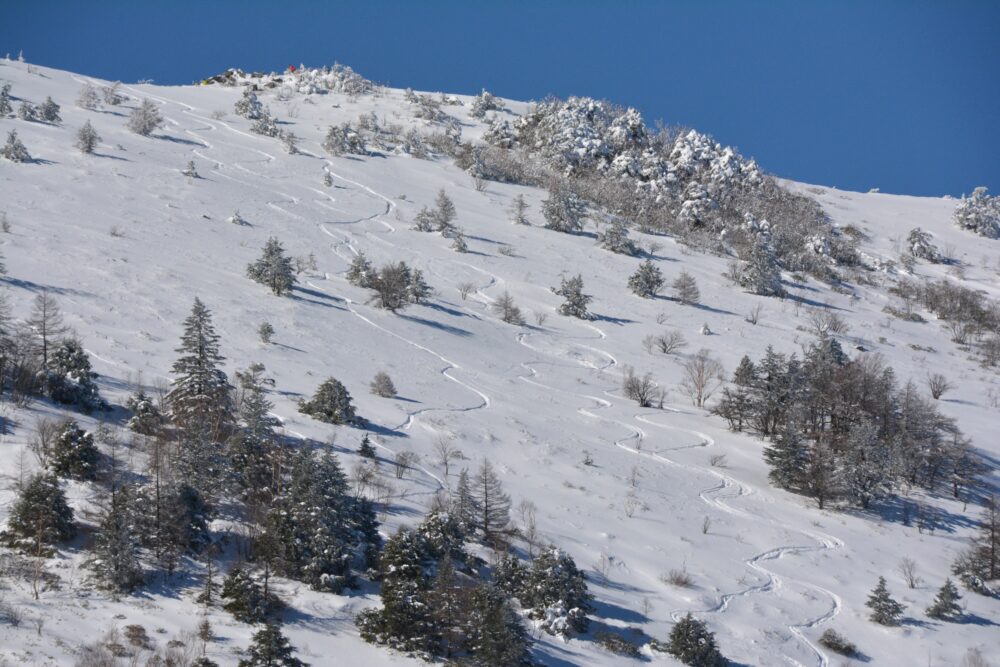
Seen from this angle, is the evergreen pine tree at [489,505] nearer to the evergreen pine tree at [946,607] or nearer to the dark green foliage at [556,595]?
the dark green foliage at [556,595]

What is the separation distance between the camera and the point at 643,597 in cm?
1988

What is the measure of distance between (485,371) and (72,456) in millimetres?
18735

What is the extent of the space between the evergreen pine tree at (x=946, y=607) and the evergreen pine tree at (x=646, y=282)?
29.5 m

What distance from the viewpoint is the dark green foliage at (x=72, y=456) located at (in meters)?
17.1

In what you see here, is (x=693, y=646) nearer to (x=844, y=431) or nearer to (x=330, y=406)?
(x=330, y=406)

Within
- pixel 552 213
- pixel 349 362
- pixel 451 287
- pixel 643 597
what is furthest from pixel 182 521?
pixel 552 213

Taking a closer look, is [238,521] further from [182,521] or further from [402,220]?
[402,220]

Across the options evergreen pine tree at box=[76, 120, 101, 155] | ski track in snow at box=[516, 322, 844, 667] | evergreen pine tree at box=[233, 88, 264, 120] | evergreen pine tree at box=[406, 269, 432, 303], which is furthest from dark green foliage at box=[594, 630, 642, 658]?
evergreen pine tree at box=[233, 88, 264, 120]

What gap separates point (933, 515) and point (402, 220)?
35539 mm

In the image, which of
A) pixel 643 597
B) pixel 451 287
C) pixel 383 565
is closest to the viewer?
pixel 383 565

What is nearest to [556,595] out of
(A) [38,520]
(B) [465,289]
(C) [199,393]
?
(C) [199,393]

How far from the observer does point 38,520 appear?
1513 centimetres

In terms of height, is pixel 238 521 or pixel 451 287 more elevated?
pixel 451 287

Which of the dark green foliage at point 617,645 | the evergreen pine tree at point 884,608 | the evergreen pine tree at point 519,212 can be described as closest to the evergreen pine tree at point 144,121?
the evergreen pine tree at point 519,212
